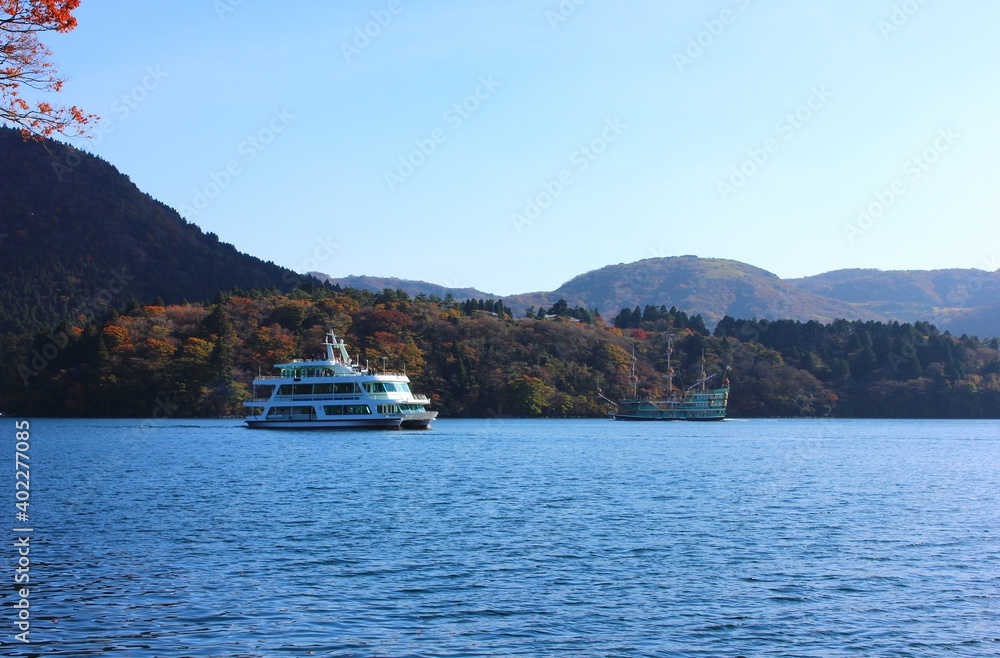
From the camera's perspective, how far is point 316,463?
5456cm

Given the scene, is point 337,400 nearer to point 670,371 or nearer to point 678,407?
point 678,407

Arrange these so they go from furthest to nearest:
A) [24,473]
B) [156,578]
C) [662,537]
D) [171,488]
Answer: [24,473]
[171,488]
[662,537]
[156,578]

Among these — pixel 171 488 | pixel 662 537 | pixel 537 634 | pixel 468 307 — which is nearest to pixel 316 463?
pixel 171 488

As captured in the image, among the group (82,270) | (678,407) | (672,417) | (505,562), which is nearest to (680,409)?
(678,407)

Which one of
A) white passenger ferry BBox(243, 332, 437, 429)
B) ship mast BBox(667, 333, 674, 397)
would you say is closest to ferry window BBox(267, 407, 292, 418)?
white passenger ferry BBox(243, 332, 437, 429)

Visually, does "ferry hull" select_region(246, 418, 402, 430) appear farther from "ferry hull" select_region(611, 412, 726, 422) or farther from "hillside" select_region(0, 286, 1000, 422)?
"ferry hull" select_region(611, 412, 726, 422)

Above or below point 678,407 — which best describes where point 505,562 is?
below

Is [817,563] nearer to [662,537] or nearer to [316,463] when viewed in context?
[662,537]

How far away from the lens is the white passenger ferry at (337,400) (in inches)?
3263

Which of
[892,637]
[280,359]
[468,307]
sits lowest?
[892,637]

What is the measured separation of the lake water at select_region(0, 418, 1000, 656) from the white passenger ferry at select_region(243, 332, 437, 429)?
3170 cm

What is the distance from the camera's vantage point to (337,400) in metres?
83.8

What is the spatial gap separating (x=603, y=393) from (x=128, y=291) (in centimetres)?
9101

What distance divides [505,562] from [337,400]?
6052 cm
